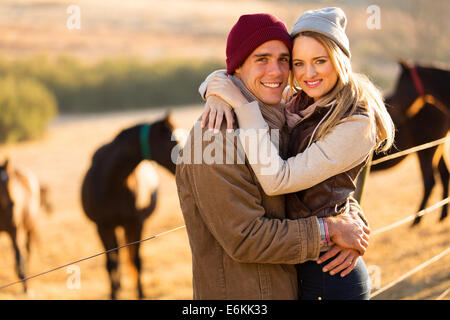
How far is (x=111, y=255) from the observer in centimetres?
410

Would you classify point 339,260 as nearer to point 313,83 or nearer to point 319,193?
point 319,193

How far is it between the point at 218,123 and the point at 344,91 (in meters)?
0.40

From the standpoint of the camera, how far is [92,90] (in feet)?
65.6

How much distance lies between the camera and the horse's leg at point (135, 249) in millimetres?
4141

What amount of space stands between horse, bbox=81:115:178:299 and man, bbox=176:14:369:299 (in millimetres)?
2240

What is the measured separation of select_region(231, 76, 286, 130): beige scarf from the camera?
1529 millimetres

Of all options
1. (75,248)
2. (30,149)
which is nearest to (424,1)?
(30,149)

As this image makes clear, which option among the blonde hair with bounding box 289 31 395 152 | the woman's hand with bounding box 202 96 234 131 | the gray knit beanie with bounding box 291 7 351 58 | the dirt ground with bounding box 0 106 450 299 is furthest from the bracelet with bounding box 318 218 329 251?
the dirt ground with bounding box 0 106 450 299

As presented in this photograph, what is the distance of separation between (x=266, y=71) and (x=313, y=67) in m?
0.14

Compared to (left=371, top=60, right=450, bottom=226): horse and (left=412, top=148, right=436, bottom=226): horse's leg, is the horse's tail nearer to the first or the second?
(left=371, top=60, right=450, bottom=226): horse

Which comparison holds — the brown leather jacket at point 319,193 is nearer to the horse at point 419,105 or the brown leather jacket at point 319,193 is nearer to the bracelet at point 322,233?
the bracelet at point 322,233

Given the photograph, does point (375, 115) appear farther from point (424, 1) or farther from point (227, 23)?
point (227, 23)

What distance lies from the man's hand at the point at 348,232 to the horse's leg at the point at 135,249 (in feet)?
9.37

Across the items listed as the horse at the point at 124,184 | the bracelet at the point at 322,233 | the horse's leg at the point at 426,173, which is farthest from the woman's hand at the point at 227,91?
the horse's leg at the point at 426,173
